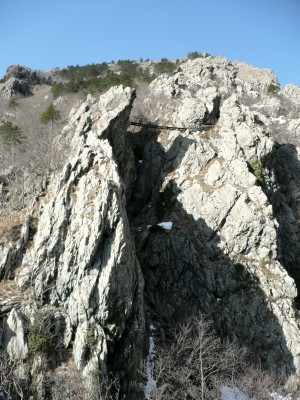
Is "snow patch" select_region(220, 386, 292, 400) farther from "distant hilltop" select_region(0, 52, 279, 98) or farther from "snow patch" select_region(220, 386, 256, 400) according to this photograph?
"distant hilltop" select_region(0, 52, 279, 98)

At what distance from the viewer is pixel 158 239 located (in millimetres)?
34094

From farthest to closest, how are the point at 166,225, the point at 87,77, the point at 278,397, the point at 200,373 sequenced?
the point at 87,77, the point at 166,225, the point at 278,397, the point at 200,373

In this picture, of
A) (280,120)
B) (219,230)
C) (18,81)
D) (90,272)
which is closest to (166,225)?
(219,230)

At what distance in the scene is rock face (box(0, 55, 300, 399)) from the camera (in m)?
22.0

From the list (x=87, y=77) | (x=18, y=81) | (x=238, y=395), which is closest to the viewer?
(x=238, y=395)

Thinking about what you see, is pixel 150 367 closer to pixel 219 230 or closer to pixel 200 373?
pixel 200 373

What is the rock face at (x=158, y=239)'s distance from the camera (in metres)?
22.0

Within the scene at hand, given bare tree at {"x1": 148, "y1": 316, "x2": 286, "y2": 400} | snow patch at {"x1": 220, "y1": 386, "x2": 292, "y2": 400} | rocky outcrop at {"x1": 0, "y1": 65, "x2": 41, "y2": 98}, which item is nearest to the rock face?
bare tree at {"x1": 148, "y1": 316, "x2": 286, "y2": 400}

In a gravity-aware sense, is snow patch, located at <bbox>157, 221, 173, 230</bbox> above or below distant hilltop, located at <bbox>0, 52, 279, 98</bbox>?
below

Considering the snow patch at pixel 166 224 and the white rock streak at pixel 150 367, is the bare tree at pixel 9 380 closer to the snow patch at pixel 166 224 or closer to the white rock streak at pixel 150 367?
the white rock streak at pixel 150 367

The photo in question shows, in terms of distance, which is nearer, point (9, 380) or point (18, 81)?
point (9, 380)

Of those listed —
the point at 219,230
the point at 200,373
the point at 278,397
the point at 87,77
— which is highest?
the point at 87,77

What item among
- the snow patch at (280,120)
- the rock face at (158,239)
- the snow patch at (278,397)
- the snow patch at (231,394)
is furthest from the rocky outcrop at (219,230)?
the snow patch at (280,120)

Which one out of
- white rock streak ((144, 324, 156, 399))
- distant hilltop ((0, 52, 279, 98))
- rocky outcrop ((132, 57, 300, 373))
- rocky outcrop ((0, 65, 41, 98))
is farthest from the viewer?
rocky outcrop ((0, 65, 41, 98))
